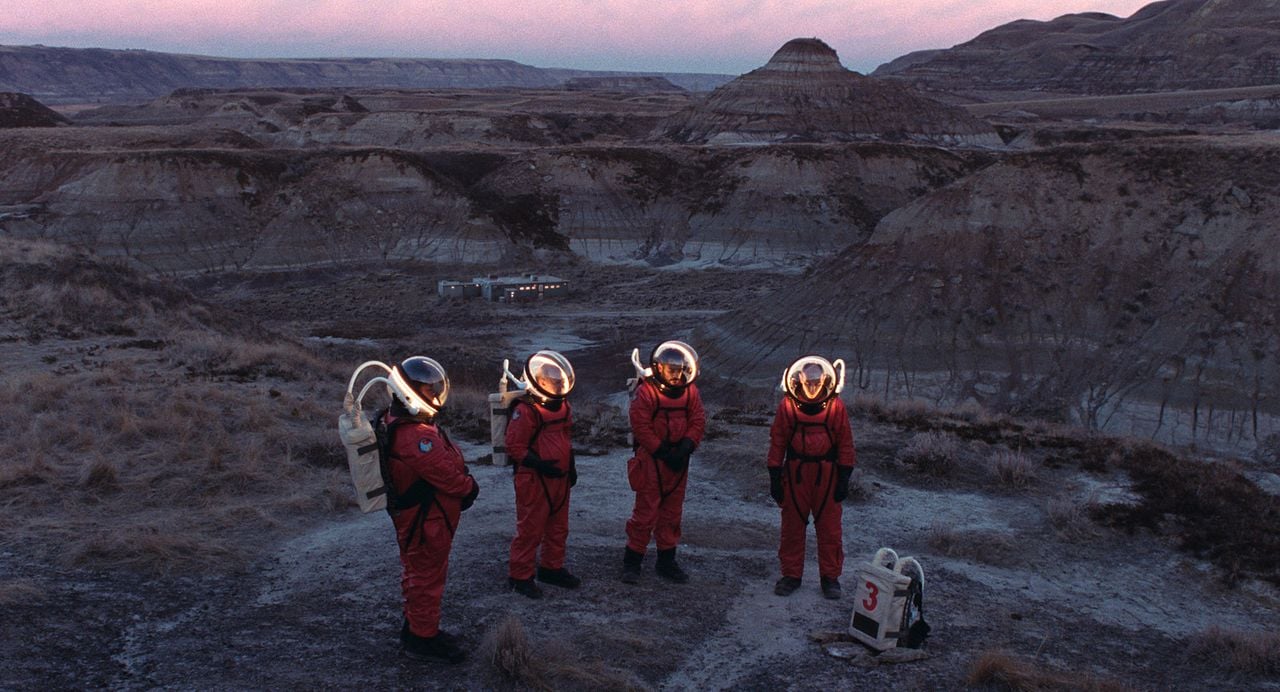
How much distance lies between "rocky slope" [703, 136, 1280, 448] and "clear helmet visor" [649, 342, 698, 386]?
19.3 m

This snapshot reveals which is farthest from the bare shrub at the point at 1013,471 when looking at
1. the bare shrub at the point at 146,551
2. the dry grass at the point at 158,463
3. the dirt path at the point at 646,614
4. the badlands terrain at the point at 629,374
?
the bare shrub at the point at 146,551

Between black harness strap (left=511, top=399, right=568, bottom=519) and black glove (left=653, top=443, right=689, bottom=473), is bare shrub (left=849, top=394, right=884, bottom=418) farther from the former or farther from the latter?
black harness strap (left=511, top=399, right=568, bottom=519)

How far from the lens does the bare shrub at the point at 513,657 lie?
702 cm

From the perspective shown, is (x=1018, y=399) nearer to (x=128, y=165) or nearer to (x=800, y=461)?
(x=800, y=461)

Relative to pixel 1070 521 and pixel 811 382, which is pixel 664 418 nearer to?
pixel 811 382

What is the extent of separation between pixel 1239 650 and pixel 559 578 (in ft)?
17.9

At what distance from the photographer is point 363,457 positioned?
22.8ft

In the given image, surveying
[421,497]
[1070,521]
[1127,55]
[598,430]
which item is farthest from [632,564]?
[1127,55]

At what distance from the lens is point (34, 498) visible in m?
10.4

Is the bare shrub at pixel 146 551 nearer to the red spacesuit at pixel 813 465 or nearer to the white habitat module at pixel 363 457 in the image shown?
the white habitat module at pixel 363 457

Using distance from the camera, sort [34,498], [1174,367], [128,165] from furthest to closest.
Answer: [128,165]
[1174,367]
[34,498]

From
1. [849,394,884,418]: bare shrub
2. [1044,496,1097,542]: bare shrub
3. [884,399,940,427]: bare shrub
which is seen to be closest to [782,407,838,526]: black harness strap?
[1044,496,1097,542]: bare shrub

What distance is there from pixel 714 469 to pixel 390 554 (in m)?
5.36

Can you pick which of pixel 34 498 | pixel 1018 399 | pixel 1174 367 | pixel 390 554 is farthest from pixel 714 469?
pixel 1174 367
